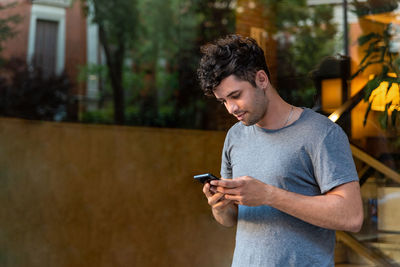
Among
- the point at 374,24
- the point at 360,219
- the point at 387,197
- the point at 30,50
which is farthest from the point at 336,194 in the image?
the point at 30,50

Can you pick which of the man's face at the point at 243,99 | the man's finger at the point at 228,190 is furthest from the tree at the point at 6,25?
the man's finger at the point at 228,190

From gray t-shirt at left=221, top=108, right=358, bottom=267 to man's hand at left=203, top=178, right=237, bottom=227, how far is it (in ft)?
0.25

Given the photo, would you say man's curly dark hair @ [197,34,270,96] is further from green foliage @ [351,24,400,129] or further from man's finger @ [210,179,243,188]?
green foliage @ [351,24,400,129]

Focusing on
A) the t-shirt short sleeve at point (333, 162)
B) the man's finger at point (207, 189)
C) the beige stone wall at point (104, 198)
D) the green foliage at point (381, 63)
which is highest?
the green foliage at point (381, 63)

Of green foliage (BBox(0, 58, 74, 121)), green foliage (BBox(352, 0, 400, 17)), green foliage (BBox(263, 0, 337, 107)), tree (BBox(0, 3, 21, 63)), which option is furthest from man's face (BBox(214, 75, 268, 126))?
tree (BBox(0, 3, 21, 63))

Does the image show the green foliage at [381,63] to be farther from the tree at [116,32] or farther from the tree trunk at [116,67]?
the tree at [116,32]

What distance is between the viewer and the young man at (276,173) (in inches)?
50.5

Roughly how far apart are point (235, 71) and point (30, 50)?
602cm

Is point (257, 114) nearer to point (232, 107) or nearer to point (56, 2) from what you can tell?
point (232, 107)

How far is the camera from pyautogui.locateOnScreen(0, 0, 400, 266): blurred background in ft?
10.1

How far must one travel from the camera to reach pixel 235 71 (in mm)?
1425

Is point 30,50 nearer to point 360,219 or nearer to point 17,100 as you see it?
point 17,100

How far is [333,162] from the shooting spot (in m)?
1.30

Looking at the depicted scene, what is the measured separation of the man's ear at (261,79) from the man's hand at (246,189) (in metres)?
0.30
